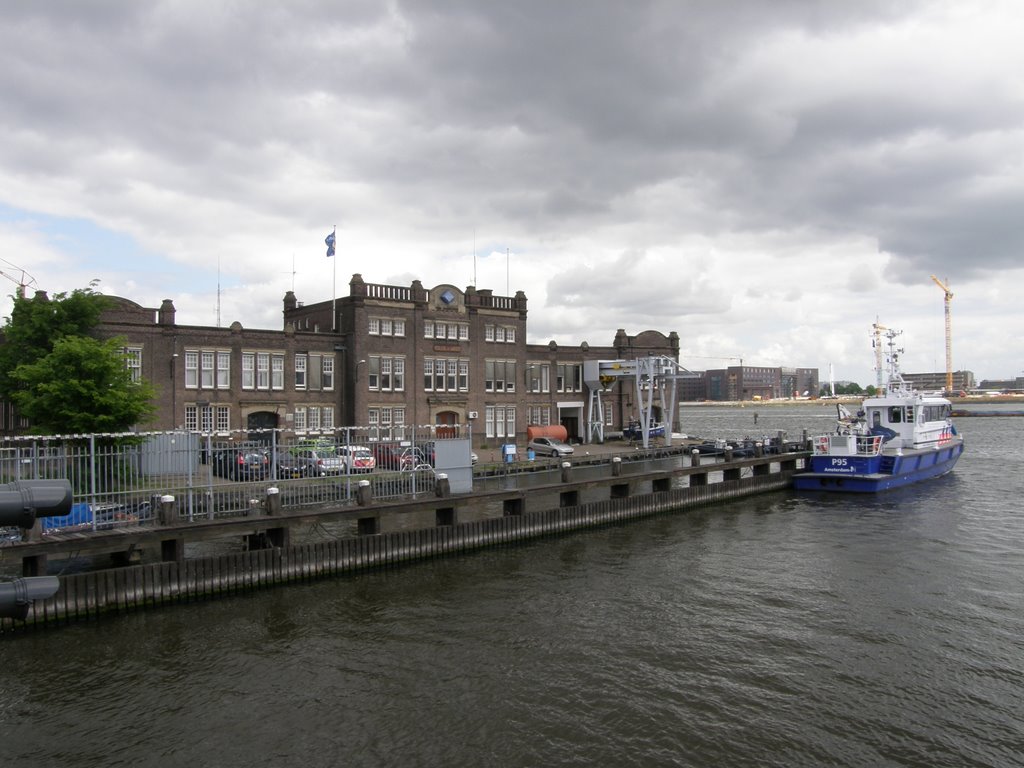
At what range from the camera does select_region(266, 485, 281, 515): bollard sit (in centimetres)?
2200

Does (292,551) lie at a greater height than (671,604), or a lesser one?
greater

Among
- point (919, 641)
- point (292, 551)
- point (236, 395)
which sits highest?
point (236, 395)

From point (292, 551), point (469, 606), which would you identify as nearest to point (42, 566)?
point (292, 551)

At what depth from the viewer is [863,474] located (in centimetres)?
4300

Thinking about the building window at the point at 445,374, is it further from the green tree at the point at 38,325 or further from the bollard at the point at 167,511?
the bollard at the point at 167,511

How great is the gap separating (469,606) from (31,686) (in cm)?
1041

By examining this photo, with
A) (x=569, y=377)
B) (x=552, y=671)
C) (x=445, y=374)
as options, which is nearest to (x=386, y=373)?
(x=445, y=374)

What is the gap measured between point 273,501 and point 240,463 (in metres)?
1.96

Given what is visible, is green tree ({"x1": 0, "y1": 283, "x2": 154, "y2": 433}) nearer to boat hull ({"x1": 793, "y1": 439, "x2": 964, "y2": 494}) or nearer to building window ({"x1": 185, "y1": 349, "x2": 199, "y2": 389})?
building window ({"x1": 185, "y1": 349, "x2": 199, "y2": 389})

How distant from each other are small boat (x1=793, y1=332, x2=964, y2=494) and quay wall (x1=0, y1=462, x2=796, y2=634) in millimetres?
17205

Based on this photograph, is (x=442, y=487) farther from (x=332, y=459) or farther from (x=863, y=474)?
(x=863, y=474)

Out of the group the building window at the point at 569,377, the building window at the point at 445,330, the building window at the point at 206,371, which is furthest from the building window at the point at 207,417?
the building window at the point at 569,377

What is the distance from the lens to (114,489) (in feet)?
67.1

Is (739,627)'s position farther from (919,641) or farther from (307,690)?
(307,690)
